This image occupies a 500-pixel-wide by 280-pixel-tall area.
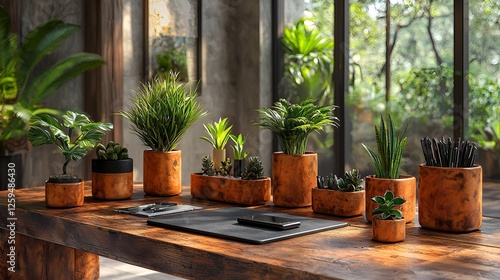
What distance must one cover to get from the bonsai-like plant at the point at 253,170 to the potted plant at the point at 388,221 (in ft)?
2.32

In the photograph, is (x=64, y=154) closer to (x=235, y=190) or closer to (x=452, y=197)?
(x=235, y=190)

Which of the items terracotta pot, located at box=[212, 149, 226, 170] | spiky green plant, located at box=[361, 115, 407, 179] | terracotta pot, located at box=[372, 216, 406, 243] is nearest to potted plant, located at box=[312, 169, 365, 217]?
spiky green plant, located at box=[361, 115, 407, 179]

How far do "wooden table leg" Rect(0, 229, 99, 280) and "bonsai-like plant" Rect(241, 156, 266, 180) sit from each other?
87cm

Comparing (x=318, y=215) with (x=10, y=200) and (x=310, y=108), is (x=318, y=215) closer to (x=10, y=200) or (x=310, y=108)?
(x=310, y=108)

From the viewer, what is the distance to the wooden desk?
1635mm

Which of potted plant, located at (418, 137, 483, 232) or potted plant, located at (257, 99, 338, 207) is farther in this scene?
potted plant, located at (257, 99, 338, 207)

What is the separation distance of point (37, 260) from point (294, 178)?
1.15 meters

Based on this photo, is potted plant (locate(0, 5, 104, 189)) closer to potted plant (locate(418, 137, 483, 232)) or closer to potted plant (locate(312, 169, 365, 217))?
potted plant (locate(312, 169, 365, 217))

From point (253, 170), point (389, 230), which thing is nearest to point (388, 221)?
point (389, 230)

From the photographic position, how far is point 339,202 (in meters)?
2.34

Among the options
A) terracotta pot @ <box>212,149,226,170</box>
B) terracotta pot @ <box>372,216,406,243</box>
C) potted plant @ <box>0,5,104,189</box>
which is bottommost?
terracotta pot @ <box>372,216,406,243</box>

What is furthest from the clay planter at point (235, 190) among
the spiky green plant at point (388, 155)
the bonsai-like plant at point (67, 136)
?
the spiky green plant at point (388, 155)

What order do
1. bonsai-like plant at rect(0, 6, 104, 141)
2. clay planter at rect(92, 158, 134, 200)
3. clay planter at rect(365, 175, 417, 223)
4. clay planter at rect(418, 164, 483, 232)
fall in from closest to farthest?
1. clay planter at rect(418, 164, 483, 232)
2. clay planter at rect(365, 175, 417, 223)
3. clay planter at rect(92, 158, 134, 200)
4. bonsai-like plant at rect(0, 6, 104, 141)

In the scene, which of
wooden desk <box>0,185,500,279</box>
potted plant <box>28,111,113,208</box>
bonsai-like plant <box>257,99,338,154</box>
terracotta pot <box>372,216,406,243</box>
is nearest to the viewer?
wooden desk <box>0,185,500,279</box>
